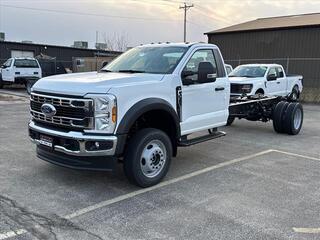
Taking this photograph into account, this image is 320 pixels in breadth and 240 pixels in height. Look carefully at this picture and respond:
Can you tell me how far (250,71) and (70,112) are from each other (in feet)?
39.4

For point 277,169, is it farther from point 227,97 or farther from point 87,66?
point 87,66

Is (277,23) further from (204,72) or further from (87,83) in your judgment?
(87,83)

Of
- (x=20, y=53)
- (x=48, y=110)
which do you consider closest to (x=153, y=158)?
(x=48, y=110)

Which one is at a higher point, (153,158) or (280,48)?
(280,48)

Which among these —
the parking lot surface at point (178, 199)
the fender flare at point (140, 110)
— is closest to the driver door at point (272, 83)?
the parking lot surface at point (178, 199)

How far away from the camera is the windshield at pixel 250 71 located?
1603 cm

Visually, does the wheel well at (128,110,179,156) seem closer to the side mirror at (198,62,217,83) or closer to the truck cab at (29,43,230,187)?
the truck cab at (29,43,230,187)

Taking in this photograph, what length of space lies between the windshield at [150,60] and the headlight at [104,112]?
1.40 metres

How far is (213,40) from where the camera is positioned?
36.7m

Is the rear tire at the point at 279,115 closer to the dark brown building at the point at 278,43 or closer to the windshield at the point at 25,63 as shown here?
the dark brown building at the point at 278,43

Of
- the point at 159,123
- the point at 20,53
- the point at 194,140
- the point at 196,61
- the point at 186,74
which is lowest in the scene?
the point at 194,140

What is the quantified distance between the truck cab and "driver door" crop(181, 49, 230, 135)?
0.6 inches

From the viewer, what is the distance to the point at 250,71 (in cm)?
1623

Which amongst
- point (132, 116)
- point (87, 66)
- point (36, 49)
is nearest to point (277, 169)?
point (132, 116)
